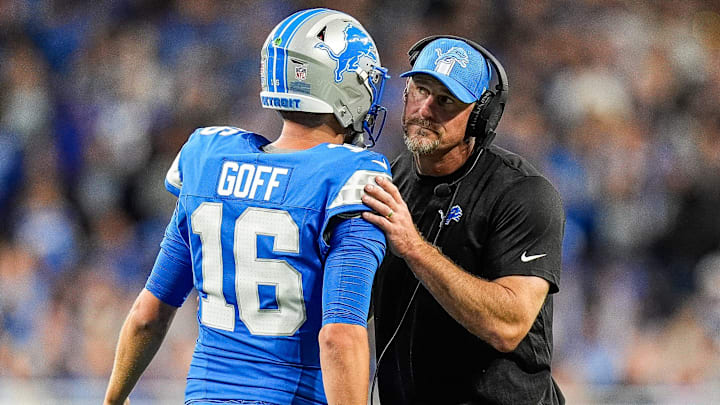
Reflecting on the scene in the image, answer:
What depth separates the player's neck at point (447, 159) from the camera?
3.23m

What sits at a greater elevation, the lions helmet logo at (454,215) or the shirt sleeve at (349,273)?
the lions helmet logo at (454,215)

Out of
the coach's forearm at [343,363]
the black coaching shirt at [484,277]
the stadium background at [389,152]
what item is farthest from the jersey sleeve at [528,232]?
the stadium background at [389,152]

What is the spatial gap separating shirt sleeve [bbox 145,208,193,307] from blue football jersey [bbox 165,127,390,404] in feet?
0.59

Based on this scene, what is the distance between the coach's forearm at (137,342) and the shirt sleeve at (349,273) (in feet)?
2.20

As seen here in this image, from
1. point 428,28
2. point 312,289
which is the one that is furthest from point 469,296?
point 428,28

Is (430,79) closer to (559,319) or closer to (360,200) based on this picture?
(360,200)

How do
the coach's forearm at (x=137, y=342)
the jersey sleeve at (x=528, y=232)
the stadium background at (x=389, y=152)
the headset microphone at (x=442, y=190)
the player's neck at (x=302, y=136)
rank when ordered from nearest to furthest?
the player's neck at (x=302, y=136) → the coach's forearm at (x=137, y=342) → the jersey sleeve at (x=528, y=232) → the headset microphone at (x=442, y=190) → the stadium background at (x=389, y=152)

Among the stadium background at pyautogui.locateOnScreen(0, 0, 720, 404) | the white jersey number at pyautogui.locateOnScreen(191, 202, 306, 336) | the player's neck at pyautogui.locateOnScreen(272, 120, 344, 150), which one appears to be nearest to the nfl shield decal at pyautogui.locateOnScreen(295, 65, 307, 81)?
the player's neck at pyautogui.locateOnScreen(272, 120, 344, 150)

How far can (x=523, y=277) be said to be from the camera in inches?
116

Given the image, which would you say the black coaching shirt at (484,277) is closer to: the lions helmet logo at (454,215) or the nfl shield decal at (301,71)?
the lions helmet logo at (454,215)

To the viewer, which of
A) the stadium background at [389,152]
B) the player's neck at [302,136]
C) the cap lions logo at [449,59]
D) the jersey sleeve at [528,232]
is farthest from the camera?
the stadium background at [389,152]

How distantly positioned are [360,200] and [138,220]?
5.04 metres

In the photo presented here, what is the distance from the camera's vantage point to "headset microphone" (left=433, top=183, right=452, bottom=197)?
322 cm

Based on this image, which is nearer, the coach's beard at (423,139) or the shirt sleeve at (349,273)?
the shirt sleeve at (349,273)
